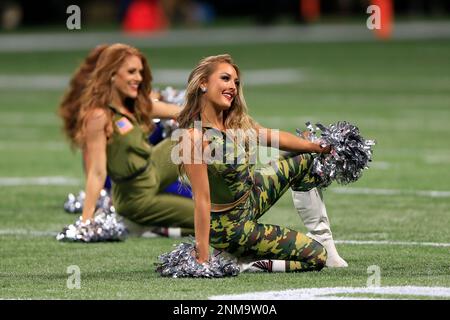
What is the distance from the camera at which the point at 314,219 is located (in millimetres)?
7848

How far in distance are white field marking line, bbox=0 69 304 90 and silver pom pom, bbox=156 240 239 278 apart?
14.9 metres

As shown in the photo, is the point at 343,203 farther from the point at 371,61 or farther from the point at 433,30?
the point at 433,30

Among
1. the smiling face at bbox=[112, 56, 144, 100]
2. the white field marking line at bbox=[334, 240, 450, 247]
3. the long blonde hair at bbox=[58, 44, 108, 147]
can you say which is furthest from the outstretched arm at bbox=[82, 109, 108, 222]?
the white field marking line at bbox=[334, 240, 450, 247]

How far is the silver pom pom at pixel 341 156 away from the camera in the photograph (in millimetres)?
7633

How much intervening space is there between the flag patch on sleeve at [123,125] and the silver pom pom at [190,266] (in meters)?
1.91

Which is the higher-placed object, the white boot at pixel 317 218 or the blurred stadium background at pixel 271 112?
the white boot at pixel 317 218

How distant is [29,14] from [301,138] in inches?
1411

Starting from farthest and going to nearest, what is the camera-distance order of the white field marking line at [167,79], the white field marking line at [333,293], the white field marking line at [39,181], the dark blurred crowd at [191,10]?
1. the dark blurred crowd at [191,10]
2. the white field marking line at [167,79]
3. the white field marking line at [39,181]
4. the white field marking line at [333,293]

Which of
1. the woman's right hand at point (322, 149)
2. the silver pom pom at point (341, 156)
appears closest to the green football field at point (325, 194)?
the silver pom pom at point (341, 156)

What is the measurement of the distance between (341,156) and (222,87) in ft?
2.60

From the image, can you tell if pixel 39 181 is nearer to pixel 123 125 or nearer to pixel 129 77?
pixel 123 125

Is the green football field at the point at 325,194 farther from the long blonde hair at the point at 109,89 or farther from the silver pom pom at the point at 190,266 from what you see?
the long blonde hair at the point at 109,89
